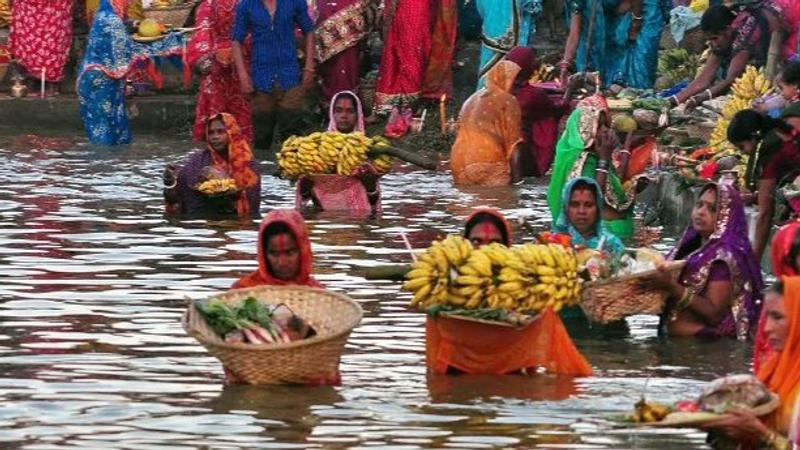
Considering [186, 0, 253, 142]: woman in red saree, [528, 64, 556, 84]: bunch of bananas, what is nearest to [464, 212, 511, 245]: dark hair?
[528, 64, 556, 84]: bunch of bananas

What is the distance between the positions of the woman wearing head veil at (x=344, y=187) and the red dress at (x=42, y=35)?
721 centimetres

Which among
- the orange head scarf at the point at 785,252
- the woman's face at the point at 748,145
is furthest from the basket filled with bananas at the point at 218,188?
the orange head scarf at the point at 785,252

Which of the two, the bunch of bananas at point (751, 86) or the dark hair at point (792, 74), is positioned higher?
the dark hair at point (792, 74)

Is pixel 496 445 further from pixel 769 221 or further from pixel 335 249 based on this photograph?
pixel 335 249

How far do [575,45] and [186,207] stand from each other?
15.0ft

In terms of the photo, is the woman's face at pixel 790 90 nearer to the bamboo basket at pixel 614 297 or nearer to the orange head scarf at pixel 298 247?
the bamboo basket at pixel 614 297

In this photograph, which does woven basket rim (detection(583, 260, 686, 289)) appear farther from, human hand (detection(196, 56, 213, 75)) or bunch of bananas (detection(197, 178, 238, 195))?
human hand (detection(196, 56, 213, 75))

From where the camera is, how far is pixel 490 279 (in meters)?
10.0

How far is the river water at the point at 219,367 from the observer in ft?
30.9

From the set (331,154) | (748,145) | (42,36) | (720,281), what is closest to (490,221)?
(720,281)

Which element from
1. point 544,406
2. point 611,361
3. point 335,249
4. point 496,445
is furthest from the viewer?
point 335,249

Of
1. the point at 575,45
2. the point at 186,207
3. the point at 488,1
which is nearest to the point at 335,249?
the point at 186,207

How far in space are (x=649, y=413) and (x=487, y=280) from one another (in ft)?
6.18

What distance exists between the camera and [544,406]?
32.7ft
